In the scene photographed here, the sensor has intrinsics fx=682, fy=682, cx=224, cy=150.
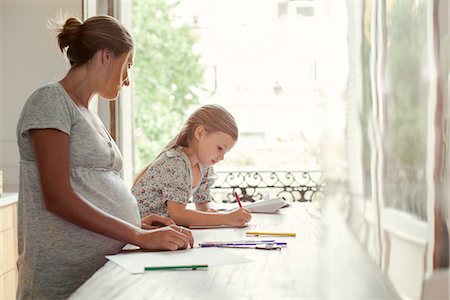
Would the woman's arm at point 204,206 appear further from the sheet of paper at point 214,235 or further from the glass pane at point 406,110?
the glass pane at point 406,110

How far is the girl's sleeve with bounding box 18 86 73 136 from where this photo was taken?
1.31 m

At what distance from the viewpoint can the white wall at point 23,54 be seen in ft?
12.0

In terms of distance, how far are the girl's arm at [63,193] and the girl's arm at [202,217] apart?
603 mm

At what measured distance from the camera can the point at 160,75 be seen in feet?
30.5

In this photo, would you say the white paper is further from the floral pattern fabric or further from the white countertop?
the white countertop

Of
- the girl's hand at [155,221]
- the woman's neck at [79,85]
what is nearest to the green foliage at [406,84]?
the woman's neck at [79,85]

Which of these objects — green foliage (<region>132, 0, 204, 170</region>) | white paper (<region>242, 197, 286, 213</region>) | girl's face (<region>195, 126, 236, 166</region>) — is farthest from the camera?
green foliage (<region>132, 0, 204, 170</region>)

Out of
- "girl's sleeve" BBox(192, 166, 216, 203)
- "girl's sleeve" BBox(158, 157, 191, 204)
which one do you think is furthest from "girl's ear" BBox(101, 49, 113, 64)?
"girl's sleeve" BBox(192, 166, 216, 203)

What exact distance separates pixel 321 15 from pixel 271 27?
755 cm

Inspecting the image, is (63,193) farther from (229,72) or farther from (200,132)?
(229,72)

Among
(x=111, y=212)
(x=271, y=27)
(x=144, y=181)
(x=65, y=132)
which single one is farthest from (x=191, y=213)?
(x=271, y=27)

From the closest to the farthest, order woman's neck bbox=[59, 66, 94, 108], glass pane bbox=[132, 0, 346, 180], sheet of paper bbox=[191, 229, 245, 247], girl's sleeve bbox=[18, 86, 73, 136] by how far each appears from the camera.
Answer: girl's sleeve bbox=[18, 86, 73, 136] < woman's neck bbox=[59, 66, 94, 108] < sheet of paper bbox=[191, 229, 245, 247] < glass pane bbox=[132, 0, 346, 180]

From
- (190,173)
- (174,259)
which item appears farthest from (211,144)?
(174,259)

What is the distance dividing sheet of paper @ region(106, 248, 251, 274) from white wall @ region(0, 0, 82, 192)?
8.26 ft
